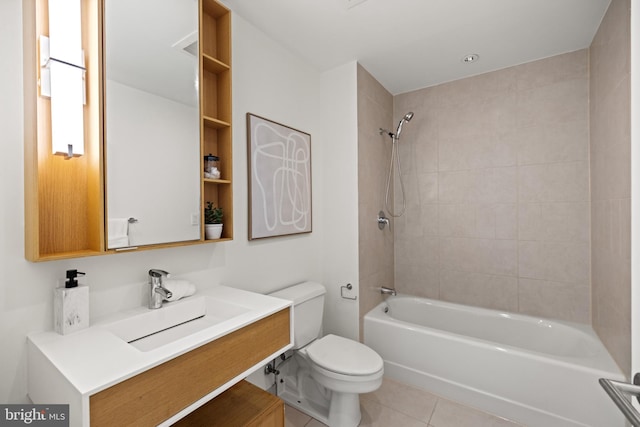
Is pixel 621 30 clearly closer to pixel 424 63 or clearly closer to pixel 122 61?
pixel 424 63

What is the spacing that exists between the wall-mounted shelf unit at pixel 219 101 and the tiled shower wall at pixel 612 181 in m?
1.95

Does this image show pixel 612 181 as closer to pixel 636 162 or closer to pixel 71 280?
pixel 636 162

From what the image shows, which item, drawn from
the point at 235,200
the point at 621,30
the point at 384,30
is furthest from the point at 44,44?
the point at 621,30

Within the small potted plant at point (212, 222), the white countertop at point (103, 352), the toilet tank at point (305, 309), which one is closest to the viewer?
the white countertop at point (103, 352)

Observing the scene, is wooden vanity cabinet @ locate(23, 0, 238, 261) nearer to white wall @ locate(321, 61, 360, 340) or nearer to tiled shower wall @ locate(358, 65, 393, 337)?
white wall @ locate(321, 61, 360, 340)

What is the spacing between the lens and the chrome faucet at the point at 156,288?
128cm

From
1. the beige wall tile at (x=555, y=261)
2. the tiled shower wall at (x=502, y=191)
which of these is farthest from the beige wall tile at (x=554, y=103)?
the beige wall tile at (x=555, y=261)

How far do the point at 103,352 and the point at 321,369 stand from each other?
1.17 meters

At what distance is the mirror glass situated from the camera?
46.1 inches

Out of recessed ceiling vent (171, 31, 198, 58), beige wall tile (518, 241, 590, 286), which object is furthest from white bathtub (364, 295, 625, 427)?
recessed ceiling vent (171, 31, 198, 58)

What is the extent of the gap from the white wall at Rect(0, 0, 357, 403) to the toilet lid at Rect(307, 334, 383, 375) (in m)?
0.48

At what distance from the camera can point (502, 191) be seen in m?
2.44

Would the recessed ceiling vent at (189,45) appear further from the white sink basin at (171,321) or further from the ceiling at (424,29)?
the white sink basin at (171,321)

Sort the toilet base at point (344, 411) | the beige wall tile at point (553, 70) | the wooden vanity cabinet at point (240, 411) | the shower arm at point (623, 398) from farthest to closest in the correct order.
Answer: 1. the beige wall tile at point (553, 70)
2. the toilet base at point (344, 411)
3. the wooden vanity cabinet at point (240, 411)
4. the shower arm at point (623, 398)
